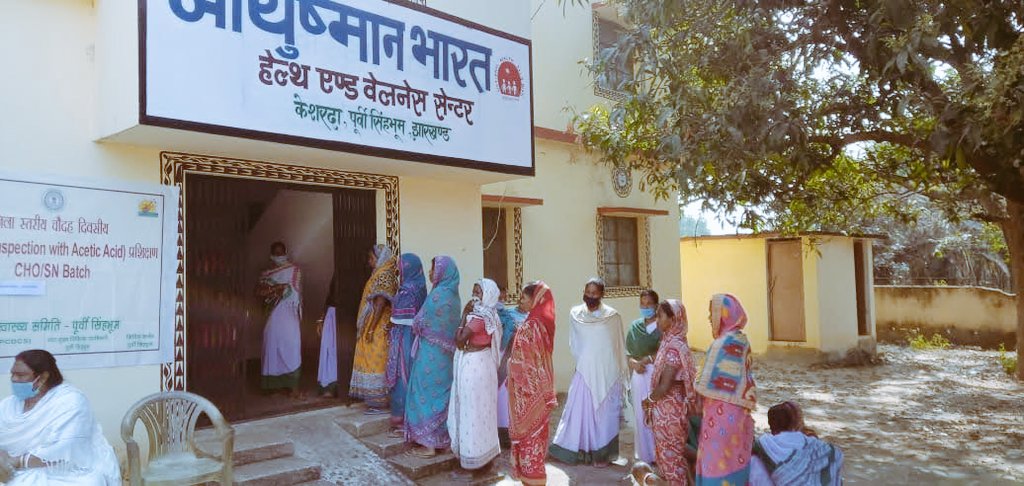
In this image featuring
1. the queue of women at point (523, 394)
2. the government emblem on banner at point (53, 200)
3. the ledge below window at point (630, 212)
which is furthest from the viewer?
the ledge below window at point (630, 212)

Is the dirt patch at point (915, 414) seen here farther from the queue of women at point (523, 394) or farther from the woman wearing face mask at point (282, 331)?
the woman wearing face mask at point (282, 331)

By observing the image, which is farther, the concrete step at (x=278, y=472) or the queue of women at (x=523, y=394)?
the concrete step at (x=278, y=472)

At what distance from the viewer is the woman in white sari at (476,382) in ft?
16.7

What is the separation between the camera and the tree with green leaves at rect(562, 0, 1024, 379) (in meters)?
4.42

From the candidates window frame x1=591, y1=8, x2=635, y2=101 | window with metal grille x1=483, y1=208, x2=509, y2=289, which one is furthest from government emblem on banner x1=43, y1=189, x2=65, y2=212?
window frame x1=591, y1=8, x2=635, y2=101

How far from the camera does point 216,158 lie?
5.14 m

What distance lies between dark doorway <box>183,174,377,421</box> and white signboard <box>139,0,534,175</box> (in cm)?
84

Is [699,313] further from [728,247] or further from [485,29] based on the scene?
[485,29]

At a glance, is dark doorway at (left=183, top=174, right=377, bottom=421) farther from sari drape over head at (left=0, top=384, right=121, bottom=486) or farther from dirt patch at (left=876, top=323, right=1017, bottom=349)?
dirt patch at (left=876, top=323, right=1017, bottom=349)

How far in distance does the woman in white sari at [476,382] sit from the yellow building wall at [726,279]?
8.60 metres

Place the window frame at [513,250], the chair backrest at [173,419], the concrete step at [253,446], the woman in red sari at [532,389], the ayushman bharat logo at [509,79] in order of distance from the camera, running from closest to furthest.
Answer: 1. the chair backrest at [173,419]
2. the concrete step at [253,446]
3. the woman in red sari at [532,389]
4. the ayushman bharat logo at [509,79]
5. the window frame at [513,250]

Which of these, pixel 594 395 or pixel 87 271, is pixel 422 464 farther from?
pixel 87 271

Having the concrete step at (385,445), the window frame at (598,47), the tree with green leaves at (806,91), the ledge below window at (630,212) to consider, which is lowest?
the concrete step at (385,445)

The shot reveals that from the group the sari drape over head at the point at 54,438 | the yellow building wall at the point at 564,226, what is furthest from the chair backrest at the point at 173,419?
the yellow building wall at the point at 564,226
